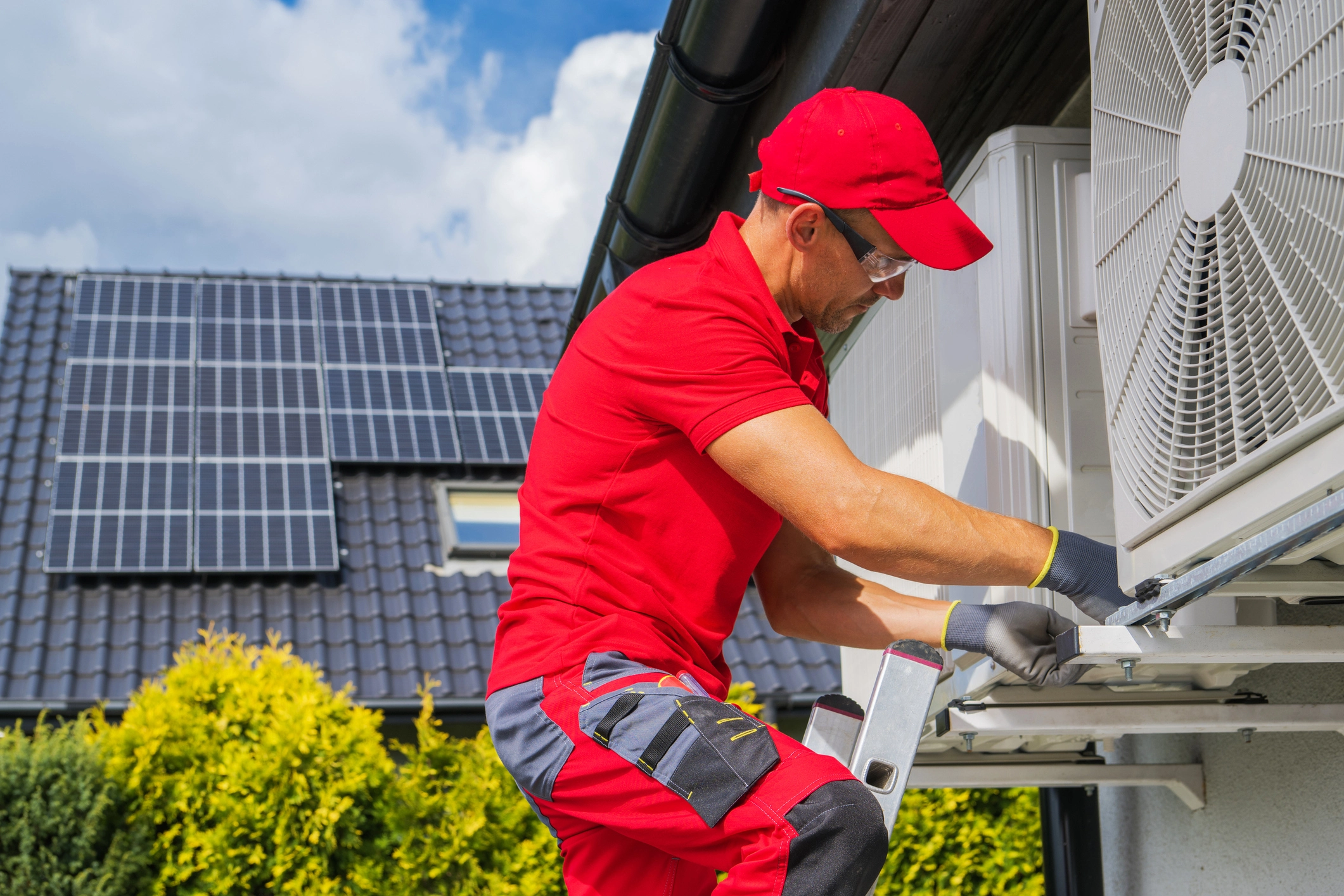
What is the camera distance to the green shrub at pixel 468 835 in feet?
15.9

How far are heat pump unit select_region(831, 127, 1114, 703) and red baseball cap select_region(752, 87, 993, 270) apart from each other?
442 millimetres

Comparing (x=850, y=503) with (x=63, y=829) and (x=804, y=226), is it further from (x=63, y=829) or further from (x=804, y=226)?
(x=63, y=829)

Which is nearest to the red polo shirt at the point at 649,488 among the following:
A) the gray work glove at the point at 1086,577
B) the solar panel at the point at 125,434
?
the gray work glove at the point at 1086,577

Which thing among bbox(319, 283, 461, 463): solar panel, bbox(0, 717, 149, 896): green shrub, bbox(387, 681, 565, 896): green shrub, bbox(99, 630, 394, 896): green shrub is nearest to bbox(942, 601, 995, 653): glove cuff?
bbox(387, 681, 565, 896): green shrub

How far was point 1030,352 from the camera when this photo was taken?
2035 mm

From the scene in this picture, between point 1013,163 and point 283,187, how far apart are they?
67490 mm

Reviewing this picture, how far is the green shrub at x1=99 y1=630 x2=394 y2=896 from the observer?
479 cm

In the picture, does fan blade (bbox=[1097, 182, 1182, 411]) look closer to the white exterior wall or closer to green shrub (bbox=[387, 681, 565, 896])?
the white exterior wall

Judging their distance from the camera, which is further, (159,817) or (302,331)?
(302,331)

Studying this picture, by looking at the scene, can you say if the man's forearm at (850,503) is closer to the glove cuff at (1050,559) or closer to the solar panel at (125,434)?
the glove cuff at (1050,559)

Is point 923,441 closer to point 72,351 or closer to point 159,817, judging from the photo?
point 159,817

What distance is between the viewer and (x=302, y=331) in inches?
364

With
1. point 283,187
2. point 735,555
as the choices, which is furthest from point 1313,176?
point 283,187

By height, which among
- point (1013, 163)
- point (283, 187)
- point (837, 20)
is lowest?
point (1013, 163)
